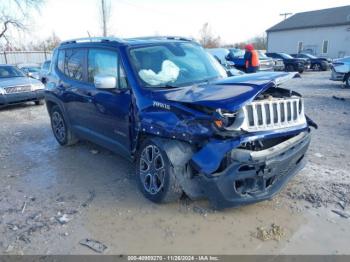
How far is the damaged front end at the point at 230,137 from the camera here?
3102 mm

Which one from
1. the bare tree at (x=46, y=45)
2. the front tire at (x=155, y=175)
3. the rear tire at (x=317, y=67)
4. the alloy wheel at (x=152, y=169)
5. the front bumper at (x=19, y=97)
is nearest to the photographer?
the front tire at (x=155, y=175)

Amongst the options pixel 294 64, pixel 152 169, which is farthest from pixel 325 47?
pixel 152 169

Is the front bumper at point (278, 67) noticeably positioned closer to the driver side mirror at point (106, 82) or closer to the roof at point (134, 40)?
the roof at point (134, 40)

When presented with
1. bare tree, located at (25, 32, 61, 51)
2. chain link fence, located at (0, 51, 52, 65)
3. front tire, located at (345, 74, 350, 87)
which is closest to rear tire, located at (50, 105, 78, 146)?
front tire, located at (345, 74, 350, 87)

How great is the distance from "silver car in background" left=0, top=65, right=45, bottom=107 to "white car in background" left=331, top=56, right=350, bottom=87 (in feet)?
37.3

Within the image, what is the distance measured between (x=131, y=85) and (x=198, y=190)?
152 centimetres

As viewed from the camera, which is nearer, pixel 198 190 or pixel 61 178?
pixel 198 190

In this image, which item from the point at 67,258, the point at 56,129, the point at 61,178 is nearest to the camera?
the point at 67,258

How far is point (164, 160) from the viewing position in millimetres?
3561

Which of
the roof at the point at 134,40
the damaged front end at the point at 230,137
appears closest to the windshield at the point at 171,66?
the roof at the point at 134,40

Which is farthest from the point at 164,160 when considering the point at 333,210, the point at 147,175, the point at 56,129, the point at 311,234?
the point at 56,129

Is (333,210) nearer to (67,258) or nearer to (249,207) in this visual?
(249,207)

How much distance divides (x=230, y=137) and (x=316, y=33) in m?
44.0

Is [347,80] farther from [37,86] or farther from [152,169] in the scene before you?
[152,169]
